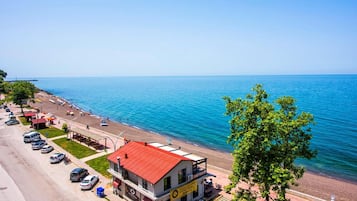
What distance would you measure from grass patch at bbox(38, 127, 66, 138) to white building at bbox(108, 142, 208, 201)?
106 ft

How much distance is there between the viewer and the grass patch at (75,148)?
42.1 m

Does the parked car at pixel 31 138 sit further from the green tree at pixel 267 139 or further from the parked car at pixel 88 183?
the green tree at pixel 267 139

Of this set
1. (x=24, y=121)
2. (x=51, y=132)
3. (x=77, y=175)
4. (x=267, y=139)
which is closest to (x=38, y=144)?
(x=51, y=132)

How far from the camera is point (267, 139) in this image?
17125 millimetres

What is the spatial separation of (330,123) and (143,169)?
67.0 m

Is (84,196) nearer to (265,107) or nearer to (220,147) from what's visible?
(265,107)

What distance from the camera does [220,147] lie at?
53.9 m

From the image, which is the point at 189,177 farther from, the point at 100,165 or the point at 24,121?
the point at 24,121

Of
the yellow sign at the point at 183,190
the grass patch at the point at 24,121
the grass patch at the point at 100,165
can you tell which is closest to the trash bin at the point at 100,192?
the grass patch at the point at 100,165

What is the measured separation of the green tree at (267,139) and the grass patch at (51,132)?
4879cm

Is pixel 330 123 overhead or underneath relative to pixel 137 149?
underneath

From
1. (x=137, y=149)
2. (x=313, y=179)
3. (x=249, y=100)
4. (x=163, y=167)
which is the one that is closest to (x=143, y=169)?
(x=163, y=167)

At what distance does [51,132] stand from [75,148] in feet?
52.0

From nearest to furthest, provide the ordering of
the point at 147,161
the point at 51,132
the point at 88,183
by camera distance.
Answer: the point at 147,161 < the point at 88,183 < the point at 51,132
